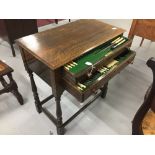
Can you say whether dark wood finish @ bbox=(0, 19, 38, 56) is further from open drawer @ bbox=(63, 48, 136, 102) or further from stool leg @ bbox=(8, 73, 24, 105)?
open drawer @ bbox=(63, 48, 136, 102)

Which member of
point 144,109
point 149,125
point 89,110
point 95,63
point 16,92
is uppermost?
point 95,63

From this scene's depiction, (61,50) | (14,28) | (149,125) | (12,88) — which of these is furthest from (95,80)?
(14,28)

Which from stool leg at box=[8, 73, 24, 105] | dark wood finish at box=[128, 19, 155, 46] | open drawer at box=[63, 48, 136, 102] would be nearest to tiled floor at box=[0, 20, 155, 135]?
stool leg at box=[8, 73, 24, 105]

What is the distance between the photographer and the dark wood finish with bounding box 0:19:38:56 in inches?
85.8

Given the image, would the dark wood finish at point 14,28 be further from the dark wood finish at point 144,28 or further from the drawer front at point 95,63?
the drawer front at point 95,63

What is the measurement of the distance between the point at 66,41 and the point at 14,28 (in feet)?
4.64

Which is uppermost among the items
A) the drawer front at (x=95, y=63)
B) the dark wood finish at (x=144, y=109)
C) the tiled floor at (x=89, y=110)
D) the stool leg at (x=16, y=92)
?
the drawer front at (x=95, y=63)

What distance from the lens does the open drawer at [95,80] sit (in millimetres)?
963

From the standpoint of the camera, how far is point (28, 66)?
1.26 meters

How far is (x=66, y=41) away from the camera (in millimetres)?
1164

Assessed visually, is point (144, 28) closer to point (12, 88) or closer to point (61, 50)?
point (61, 50)

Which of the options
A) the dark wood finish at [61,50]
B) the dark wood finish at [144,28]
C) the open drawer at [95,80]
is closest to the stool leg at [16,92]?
the dark wood finish at [61,50]

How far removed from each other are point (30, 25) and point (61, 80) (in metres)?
1.70

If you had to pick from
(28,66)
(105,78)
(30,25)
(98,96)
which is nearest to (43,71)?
(28,66)
